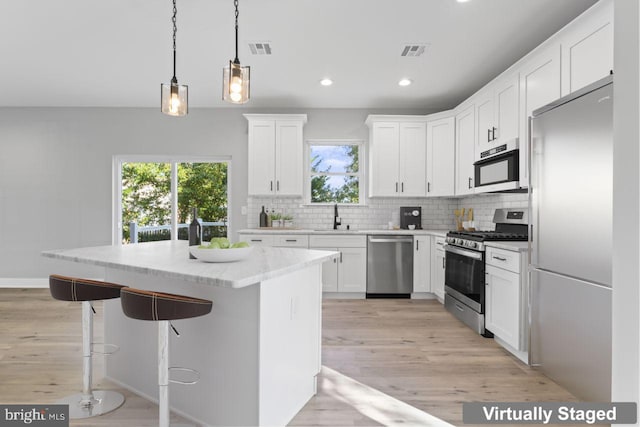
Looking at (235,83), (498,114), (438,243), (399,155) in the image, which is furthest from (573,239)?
(399,155)

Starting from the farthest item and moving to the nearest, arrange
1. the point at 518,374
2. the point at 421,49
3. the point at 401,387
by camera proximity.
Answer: the point at 421,49 → the point at 518,374 → the point at 401,387

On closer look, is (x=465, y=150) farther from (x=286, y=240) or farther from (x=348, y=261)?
(x=286, y=240)

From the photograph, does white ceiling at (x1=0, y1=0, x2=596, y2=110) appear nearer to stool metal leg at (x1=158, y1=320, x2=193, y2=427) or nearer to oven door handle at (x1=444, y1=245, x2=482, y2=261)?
oven door handle at (x1=444, y1=245, x2=482, y2=261)

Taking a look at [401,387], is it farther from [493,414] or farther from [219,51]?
[219,51]

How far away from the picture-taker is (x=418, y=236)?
4906 millimetres

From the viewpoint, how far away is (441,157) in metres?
5.01

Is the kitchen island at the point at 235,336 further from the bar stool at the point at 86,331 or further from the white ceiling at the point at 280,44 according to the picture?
the white ceiling at the point at 280,44

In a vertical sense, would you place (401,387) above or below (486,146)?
below

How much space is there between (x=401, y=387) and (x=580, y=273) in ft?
4.28

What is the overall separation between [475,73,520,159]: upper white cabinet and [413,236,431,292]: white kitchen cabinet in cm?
128

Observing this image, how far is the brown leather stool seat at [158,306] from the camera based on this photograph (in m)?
1.65

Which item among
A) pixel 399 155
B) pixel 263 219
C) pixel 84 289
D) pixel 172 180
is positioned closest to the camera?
pixel 84 289

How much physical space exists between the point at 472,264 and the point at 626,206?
2746 millimetres

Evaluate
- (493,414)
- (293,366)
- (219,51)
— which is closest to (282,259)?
(293,366)
